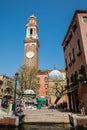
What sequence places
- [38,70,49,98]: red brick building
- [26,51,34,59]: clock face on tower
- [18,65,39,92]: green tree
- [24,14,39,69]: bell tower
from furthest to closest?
[26,51,34,59]: clock face on tower, [24,14,39,69]: bell tower, [38,70,49,98]: red brick building, [18,65,39,92]: green tree

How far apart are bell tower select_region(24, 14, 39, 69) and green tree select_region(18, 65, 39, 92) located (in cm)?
1204

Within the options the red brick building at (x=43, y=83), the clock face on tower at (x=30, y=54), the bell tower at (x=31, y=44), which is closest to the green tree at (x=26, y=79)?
the red brick building at (x=43, y=83)

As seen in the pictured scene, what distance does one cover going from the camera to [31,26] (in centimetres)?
6469

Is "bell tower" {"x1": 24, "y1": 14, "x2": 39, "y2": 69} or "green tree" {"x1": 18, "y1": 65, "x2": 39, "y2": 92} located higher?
"bell tower" {"x1": 24, "y1": 14, "x2": 39, "y2": 69}

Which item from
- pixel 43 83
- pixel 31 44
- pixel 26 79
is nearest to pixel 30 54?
pixel 31 44

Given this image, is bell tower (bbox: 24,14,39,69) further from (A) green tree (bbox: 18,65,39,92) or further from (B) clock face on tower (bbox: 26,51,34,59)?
(A) green tree (bbox: 18,65,39,92)

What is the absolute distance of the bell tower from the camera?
177 feet

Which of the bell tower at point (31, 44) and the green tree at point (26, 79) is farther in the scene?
the bell tower at point (31, 44)

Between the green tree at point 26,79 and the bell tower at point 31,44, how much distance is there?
12.0 meters

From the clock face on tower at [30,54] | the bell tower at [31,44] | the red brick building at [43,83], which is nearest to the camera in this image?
the red brick building at [43,83]

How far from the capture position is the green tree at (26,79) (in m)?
38.9

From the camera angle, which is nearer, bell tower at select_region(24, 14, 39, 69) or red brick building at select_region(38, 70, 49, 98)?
red brick building at select_region(38, 70, 49, 98)

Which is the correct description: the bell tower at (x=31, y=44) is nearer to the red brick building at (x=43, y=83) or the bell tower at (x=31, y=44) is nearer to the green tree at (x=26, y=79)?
the red brick building at (x=43, y=83)

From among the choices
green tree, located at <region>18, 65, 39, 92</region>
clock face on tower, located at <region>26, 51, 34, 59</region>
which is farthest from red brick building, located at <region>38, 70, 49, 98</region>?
green tree, located at <region>18, 65, 39, 92</region>
